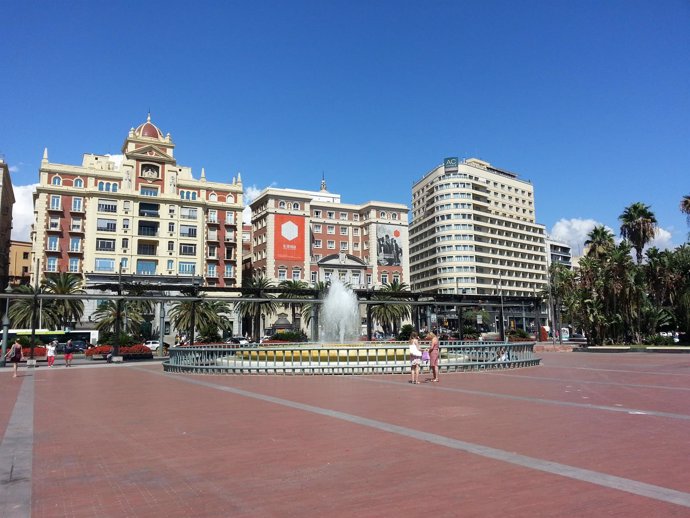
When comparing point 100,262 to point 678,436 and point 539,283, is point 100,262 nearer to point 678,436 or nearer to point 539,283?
point 678,436

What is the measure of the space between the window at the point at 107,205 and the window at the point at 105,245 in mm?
3901

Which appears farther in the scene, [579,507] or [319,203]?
[319,203]

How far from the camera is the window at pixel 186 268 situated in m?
68.9

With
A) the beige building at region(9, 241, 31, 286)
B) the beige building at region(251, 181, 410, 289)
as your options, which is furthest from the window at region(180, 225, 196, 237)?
the beige building at region(9, 241, 31, 286)

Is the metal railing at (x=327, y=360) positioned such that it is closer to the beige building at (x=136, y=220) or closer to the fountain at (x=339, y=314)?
the fountain at (x=339, y=314)

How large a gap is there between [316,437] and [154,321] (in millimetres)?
64147

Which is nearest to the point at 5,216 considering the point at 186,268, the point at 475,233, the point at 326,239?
the point at 186,268

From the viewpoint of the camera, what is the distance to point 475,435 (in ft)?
26.0

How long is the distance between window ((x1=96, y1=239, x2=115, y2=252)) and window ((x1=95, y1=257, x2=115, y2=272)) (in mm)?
1279

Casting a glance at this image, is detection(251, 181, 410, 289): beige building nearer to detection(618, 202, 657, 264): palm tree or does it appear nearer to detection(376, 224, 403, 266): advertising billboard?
detection(376, 224, 403, 266): advertising billboard

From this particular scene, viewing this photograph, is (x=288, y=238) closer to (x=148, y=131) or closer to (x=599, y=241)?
(x=148, y=131)

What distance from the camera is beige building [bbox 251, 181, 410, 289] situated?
81750mm

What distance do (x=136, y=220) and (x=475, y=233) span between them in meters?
67.1

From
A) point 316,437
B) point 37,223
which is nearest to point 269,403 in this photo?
point 316,437
